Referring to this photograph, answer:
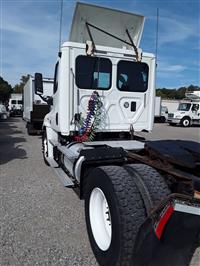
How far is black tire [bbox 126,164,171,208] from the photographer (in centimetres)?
275

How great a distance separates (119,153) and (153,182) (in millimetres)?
978

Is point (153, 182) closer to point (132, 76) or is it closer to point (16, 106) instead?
point (132, 76)

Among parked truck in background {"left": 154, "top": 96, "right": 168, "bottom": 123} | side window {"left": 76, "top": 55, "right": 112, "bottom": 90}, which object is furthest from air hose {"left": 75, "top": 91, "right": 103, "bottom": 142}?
parked truck in background {"left": 154, "top": 96, "right": 168, "bottom": 123}

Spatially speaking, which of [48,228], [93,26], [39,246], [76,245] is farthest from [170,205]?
[93,26]

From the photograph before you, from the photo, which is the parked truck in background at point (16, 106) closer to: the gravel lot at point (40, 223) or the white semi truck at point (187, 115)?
the white semi truck at point (187, 115)

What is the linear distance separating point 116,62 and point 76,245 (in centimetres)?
342

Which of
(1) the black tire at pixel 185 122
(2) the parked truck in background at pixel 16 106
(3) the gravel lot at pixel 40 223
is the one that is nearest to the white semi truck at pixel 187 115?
(1) the black tire at pixel 185 122

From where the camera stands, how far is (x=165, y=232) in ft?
→ 7.95

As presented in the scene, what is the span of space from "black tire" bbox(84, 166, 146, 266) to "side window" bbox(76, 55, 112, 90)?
2.78 m

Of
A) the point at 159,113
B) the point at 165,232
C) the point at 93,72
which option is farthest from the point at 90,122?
the point at 159,113

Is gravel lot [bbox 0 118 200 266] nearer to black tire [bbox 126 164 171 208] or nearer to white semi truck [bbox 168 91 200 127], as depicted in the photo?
black tire [bbox 126 164 171 208]

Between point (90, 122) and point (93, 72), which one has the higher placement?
point (93, 72)

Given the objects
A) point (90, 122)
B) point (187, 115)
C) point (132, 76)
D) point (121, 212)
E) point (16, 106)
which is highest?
point (132, 76)

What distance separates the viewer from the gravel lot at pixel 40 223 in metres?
3.38
